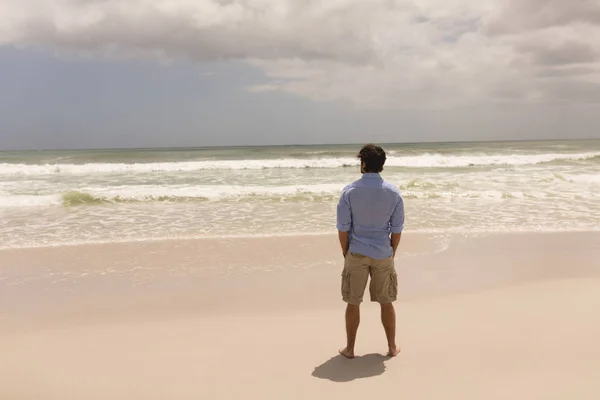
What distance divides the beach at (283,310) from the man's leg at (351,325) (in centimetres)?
8

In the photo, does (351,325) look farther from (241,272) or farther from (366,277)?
(241,272)

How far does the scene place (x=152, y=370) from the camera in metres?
3.62

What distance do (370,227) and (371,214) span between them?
0.10m

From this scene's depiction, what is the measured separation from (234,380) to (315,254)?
13.7 ft

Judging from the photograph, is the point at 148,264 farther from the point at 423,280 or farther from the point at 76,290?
the point at 423,280

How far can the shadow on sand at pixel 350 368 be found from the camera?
347 centimetres

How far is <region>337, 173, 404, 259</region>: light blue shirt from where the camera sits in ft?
11.3

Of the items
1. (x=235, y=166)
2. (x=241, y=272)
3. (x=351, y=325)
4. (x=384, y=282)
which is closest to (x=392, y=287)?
(x=384, y=282)

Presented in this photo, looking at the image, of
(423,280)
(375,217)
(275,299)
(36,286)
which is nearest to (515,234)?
(423,280)

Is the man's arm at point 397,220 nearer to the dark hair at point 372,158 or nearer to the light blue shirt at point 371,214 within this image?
the light blue shirt at point 371,214

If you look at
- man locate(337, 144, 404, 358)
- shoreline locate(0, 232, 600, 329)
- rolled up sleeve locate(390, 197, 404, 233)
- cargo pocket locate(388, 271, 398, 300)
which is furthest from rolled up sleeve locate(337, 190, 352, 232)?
shoreline locate(0, 232, 600, 329)

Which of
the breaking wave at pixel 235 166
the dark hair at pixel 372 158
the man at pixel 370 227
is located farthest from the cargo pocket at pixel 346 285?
the breaking wave at pixel 235 166

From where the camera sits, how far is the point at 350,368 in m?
3.59

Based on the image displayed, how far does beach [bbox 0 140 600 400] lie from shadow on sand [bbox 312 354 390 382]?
16 mm
